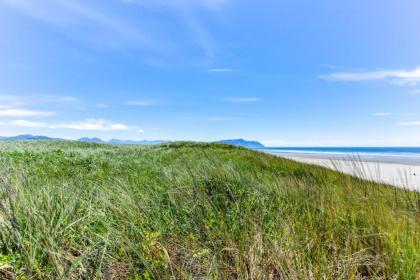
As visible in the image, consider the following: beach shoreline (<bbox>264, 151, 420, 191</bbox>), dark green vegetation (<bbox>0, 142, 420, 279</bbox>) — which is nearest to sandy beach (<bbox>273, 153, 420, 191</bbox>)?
beach shoreline (<bbox>264, 151, 420, 191</bbox>)

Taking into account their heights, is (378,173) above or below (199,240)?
above

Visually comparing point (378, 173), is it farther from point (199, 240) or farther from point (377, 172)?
point (199, 240)

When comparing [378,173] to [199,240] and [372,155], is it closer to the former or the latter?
Answer: [199,240]

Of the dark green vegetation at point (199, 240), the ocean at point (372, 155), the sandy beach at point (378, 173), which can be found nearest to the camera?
the dark green vegetation at point (199, 240)

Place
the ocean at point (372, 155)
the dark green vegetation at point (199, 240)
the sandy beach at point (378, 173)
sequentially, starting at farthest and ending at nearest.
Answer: the ocean at point (372, 155), the sandy beach at point (378, 173), the dark green vegetation at point (199, 240)

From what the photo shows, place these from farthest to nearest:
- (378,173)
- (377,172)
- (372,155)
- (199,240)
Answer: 1. (372,155)
2. (377,172)
3. (378,173)
4. (199,240)

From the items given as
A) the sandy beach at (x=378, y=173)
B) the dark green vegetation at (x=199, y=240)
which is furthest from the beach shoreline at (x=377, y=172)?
the dark green vegetation at (x=199, y=240)

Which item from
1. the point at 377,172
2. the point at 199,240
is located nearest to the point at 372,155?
the point at 377,172

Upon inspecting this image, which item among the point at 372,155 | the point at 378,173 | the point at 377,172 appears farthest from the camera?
the point at 372,155

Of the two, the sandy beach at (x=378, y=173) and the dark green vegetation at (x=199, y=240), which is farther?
the sandy beach at (x=378, y=173)

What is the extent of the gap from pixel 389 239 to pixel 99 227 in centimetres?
352

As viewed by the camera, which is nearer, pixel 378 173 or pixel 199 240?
pixel 199 240

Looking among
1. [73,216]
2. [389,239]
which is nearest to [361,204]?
[389,239]

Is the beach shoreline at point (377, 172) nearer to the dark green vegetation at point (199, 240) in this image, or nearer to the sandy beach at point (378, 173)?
the sandy beach at point (378, 173)
